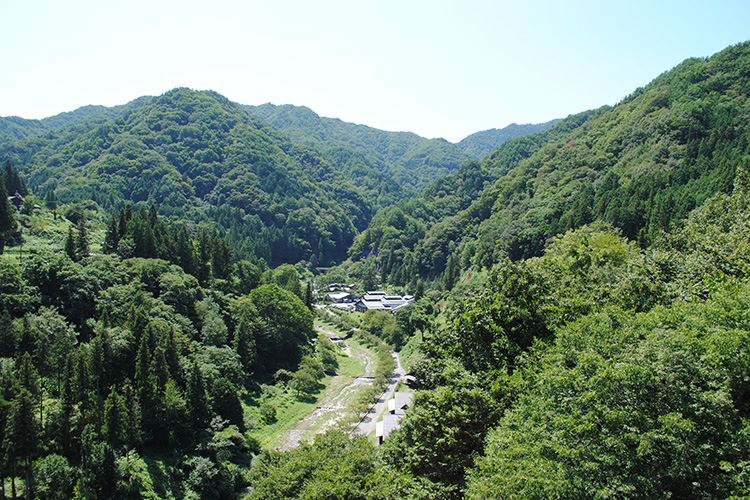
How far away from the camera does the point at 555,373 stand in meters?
14.2

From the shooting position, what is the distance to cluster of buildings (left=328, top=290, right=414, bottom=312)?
90438mm

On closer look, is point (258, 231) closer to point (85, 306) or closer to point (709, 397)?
point (85, 306)

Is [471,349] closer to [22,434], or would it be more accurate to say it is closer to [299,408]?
[22,434]

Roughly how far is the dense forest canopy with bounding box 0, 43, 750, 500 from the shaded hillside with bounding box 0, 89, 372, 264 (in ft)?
143

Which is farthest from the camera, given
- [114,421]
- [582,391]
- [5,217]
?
[5,217]

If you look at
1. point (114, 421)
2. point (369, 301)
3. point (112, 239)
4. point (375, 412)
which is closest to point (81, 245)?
point (112, 239)

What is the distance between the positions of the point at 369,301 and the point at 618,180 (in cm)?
5250

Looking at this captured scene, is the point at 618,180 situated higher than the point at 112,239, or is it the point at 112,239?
the point at 618,180

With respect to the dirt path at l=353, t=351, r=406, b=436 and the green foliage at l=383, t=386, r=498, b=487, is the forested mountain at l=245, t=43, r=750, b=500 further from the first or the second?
the dirt path at l=353, t=351, r=406, b=436

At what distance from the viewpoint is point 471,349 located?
20000 millimetres

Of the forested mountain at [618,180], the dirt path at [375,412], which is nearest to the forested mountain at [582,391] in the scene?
the dirt path at [375,412]

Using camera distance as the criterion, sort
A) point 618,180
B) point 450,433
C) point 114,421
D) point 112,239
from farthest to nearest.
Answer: point 618,180, point 112,239, point 114,421, point 450,433

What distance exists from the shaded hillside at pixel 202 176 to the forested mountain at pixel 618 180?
31.8 metres

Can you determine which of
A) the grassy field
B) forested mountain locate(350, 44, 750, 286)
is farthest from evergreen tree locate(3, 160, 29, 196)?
forested mountain locate(350, 44, 750, 286)
